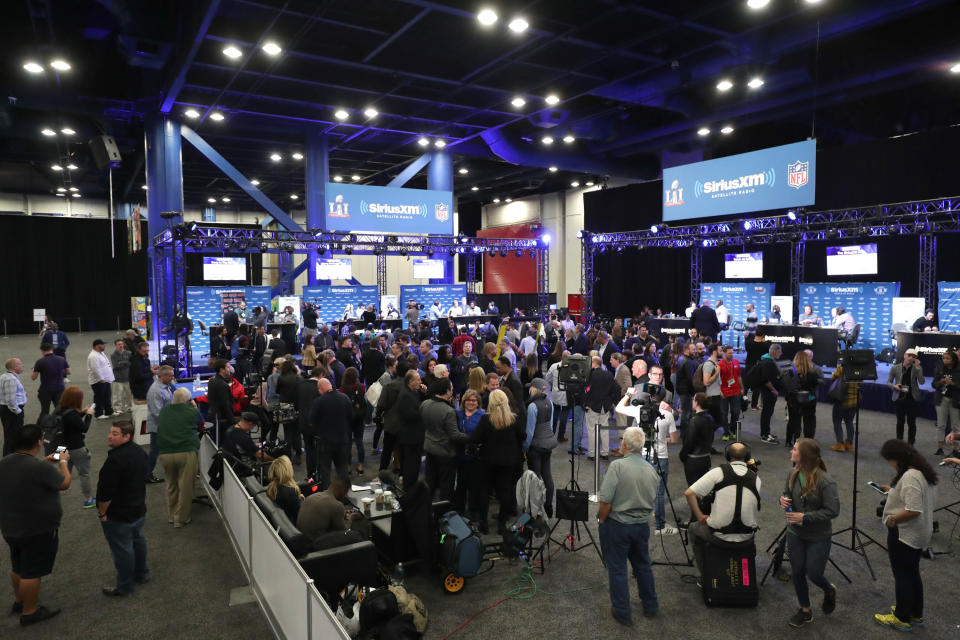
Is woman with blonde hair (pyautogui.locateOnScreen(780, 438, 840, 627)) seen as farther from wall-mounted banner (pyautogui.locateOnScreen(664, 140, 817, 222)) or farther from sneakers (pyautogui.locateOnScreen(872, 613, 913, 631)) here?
wall-mounted banner (pyautogui.locateOnScreen(664, 140, 817, 222))

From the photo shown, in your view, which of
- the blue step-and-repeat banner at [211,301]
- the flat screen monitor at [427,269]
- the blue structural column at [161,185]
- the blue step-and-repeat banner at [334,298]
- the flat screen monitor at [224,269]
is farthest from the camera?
the flat screen monitor at [427,269]

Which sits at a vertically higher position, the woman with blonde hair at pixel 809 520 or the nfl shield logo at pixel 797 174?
the nfl shield logo at pixel 797 174

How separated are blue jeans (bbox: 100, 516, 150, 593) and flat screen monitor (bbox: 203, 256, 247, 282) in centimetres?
1837

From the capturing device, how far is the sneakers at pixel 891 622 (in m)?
3.73

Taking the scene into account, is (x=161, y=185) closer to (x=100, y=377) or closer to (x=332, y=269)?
(x=332, y=269)

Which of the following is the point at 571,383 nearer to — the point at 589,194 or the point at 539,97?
the point at 539,97

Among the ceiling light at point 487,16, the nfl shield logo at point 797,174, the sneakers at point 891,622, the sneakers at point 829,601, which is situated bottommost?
the sneakers at point 891,622

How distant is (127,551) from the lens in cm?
420

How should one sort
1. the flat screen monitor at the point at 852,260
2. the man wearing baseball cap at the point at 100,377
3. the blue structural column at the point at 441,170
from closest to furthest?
the man wearing baseball cap at the point at 100,377
the flat screen monitor at the point at 852,260
the blue structural column at the point at 441,170

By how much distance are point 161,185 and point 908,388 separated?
16764 millimetres

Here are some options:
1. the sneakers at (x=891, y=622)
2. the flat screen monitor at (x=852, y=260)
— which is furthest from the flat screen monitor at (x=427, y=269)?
the sneakers at (x=891, y=622)

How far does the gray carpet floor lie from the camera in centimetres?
381

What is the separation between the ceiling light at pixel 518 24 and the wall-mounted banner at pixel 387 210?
815 cm

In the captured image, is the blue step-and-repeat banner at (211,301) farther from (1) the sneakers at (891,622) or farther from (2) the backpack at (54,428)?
(1) the sneakers at (891,622)
